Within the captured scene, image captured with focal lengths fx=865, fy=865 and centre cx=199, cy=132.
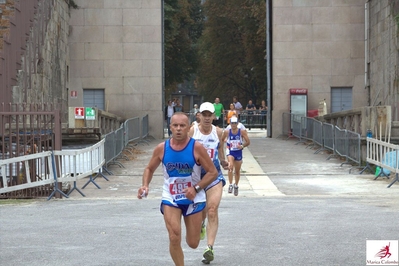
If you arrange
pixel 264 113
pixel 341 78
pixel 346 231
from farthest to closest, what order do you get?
pixel 264 113 → pixel 341 78 → pixel 346 231

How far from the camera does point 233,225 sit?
1271cm

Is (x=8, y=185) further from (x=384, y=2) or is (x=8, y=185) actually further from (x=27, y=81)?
(x=384, y=2)

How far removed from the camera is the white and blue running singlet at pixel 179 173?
27.5ft

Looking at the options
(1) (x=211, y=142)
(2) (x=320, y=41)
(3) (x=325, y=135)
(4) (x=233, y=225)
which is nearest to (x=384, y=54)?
(2) (x=320, y=41)

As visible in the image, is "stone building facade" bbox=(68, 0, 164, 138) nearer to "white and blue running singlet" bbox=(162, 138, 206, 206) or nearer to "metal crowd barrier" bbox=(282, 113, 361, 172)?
"metal crowd barrier" bbox=(282, 113, 361, 172)

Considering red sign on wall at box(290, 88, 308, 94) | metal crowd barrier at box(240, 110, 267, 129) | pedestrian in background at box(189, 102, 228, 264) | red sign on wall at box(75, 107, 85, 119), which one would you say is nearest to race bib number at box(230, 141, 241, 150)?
pedestrian in background at box(189, 102, 228, 264)

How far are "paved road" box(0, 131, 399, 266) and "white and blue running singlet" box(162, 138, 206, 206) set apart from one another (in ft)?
3.47

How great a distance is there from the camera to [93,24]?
38750mm

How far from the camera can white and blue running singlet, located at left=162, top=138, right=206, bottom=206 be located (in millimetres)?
8391

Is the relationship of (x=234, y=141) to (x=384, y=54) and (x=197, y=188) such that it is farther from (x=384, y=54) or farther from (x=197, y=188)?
(x=384, y=54)

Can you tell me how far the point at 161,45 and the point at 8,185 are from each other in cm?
2122

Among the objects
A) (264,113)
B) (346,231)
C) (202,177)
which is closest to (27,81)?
(346,231)

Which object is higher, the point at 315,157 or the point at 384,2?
the point at 384,2

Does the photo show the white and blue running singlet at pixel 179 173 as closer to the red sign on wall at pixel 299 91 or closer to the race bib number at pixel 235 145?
the race bib number at pixel 235 145
